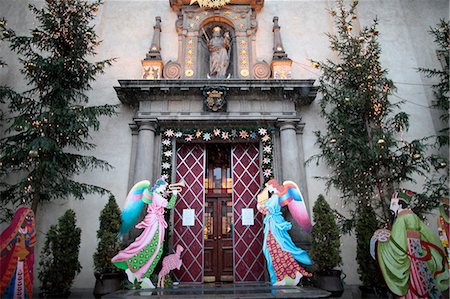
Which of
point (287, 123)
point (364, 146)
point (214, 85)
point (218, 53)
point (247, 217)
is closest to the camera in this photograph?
point (364, 146)

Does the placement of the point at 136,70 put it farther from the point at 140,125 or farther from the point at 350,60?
the point at 350,60

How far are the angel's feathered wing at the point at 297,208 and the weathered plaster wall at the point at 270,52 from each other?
125 centimetres

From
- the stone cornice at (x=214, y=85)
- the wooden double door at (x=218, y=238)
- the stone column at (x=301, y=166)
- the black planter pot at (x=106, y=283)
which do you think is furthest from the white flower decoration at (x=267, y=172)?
the black planter pot at (x=106, y=283)

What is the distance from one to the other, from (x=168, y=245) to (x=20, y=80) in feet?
23.3

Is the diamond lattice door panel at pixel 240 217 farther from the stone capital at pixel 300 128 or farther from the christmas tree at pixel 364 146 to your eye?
the christmas tree at pixel 364 146

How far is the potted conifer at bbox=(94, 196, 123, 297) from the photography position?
6613 mm

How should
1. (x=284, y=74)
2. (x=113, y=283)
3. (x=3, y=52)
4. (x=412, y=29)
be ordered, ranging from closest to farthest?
(x=113, y=283) < (x=284, y=74) < (x=3, y=52) < (x=412, y=29)

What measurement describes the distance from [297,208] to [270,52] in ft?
18.0

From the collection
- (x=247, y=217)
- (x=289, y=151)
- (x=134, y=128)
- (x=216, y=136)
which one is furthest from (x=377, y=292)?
(x=134, y=128)

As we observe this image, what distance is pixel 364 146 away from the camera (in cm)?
788

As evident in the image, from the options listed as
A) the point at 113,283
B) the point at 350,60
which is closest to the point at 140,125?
the point at 113,283

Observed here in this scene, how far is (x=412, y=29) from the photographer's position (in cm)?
1098

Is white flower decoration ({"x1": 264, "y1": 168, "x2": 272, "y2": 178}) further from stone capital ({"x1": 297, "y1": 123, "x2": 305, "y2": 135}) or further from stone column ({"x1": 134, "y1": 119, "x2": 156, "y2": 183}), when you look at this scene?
stone column ({"x1": 134, "y1": 119, "x2": 156, "y2": 183})

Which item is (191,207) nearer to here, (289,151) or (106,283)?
(106,283)
